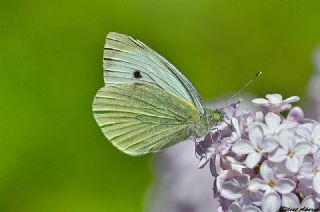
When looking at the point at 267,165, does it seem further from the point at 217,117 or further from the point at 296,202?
the point at 217,117

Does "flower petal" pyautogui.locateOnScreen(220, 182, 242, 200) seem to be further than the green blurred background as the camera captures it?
No

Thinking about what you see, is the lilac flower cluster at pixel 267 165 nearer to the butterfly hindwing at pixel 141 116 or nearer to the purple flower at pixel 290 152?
the purple flower at pixel 290 152

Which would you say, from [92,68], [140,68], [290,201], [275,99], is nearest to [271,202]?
[290,201]

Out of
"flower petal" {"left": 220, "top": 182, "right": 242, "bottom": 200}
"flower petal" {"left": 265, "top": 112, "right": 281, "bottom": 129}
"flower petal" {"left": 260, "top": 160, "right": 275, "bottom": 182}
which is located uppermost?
"flower petal" {"left": 265, "top": 112, "right": 281, "bottom": 129}

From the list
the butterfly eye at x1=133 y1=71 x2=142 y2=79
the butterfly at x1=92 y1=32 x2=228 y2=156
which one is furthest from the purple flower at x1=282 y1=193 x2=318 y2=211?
the butterfly eye at x1=133 y1=71 x2=142 y2=79

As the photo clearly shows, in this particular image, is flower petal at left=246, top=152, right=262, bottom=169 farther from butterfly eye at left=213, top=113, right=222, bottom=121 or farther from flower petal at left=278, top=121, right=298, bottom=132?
butterfly eye at left=213, top=113, right=222, bottom=121

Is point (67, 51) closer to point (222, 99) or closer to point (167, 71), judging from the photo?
point (222, 99)

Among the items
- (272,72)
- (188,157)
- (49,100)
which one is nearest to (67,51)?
(49,100)
